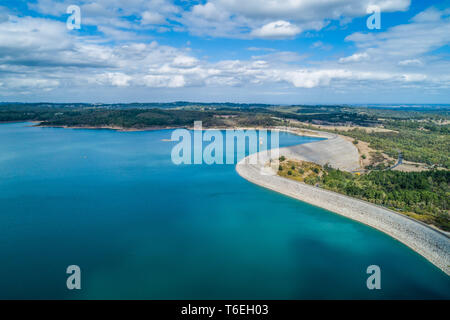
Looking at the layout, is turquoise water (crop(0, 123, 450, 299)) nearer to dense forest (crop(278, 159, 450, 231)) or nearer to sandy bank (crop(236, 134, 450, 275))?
sandy bank (crop(236, 134, 450, 275))

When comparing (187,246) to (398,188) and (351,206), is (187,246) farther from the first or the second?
(398,188)

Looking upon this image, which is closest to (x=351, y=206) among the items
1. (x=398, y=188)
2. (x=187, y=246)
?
(x=398, y=188)

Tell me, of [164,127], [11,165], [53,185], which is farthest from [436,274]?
[164,127]

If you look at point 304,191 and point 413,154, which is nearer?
point 304,191

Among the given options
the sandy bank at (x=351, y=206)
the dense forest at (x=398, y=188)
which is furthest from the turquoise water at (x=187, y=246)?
the dense forest at (x=398, y=188)

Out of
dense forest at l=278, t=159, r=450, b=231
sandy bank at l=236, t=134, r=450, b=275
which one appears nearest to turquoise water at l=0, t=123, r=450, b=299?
sandy bank at l=236, t=134, r=450, b=275

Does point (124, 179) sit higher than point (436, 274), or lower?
higher

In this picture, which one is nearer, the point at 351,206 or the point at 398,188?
the point at 351,206
